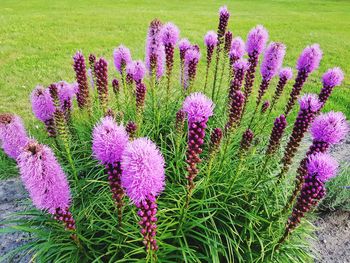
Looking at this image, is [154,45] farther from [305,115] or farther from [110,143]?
[110,143]

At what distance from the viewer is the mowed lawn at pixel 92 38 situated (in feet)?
29.7

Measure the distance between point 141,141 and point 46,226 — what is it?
6.24 feet

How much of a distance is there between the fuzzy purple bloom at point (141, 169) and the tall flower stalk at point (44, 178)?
1.71 ft

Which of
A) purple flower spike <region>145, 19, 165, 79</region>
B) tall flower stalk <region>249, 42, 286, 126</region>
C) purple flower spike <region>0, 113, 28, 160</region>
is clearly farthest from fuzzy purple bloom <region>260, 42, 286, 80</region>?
purple flower spike <region>0, 113, 28, 160</region>

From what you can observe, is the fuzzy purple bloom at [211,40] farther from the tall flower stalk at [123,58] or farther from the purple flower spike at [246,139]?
the purple flower spike at [246,139]

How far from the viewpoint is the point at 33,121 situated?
6.37 meters

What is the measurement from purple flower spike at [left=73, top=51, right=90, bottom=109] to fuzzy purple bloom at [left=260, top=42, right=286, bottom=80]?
6.84 feet

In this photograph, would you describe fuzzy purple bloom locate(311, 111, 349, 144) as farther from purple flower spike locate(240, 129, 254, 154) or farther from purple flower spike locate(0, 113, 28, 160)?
purple flower spike locate(0, 113, 28, 160)

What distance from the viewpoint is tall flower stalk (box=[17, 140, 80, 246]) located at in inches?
79.1

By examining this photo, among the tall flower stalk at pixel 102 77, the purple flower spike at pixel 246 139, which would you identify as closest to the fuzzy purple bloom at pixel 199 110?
A: the purple flower spike at pixel 246 139

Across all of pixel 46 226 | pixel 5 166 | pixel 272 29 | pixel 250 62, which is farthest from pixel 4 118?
pixel 272 29

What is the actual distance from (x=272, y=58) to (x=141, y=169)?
2.79 m

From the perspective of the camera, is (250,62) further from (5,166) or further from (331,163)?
(5,166)

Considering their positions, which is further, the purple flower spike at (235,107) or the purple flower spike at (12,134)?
the purple flower spike at (12,134)
